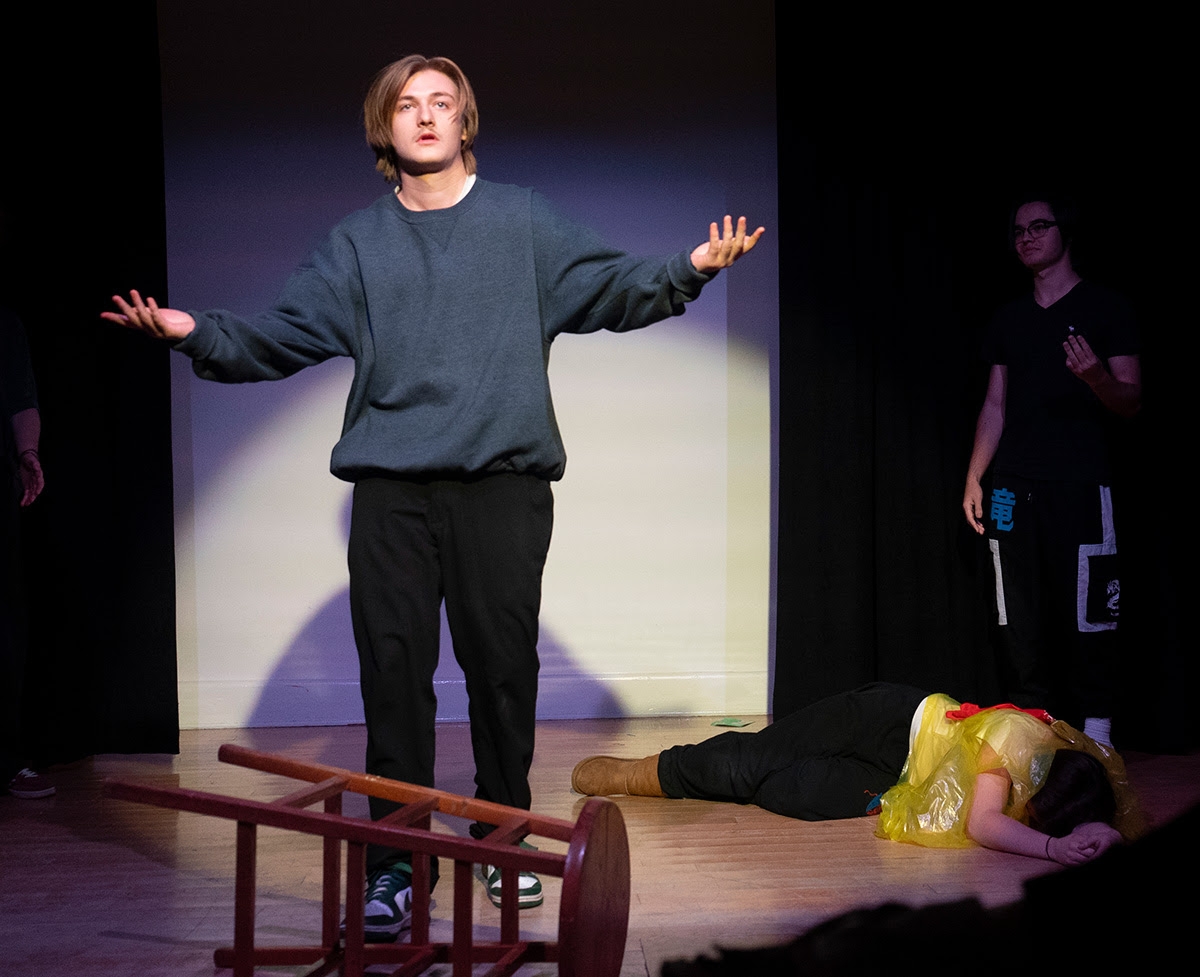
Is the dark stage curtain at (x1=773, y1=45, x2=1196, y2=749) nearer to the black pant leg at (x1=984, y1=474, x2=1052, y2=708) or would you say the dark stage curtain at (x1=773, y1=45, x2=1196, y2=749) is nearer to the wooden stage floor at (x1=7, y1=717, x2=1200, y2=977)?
the black pant leg at (x1=984, y1=474, x2=1052, y2=708)

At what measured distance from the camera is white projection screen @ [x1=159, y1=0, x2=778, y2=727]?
3.96 m

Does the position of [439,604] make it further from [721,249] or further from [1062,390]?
[1062,390]

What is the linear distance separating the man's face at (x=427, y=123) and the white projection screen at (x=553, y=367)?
1.90 metres

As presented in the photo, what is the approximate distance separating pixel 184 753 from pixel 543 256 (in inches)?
86.2

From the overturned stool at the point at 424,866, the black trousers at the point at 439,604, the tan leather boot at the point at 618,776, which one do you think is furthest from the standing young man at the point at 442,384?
the tan leather boot at the point at 618,776

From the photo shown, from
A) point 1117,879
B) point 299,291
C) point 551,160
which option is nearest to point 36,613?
point 299,291

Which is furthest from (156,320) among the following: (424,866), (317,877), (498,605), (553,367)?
(553,367)

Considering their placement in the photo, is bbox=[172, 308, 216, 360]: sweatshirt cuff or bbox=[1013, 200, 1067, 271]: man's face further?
bbox=[1013, 200, 1067, 271]: man's face

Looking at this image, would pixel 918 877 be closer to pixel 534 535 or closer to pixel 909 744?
pixel 909 744

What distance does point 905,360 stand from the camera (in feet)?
12.3

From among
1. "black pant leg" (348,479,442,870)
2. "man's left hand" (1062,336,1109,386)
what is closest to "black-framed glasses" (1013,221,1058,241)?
"man's left hand" (1062,336,1109,386)

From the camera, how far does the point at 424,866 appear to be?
1676mm

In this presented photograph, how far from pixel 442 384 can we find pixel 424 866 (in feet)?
2.73

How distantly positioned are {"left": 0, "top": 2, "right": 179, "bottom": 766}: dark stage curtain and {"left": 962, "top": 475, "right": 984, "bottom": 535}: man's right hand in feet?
7.82
